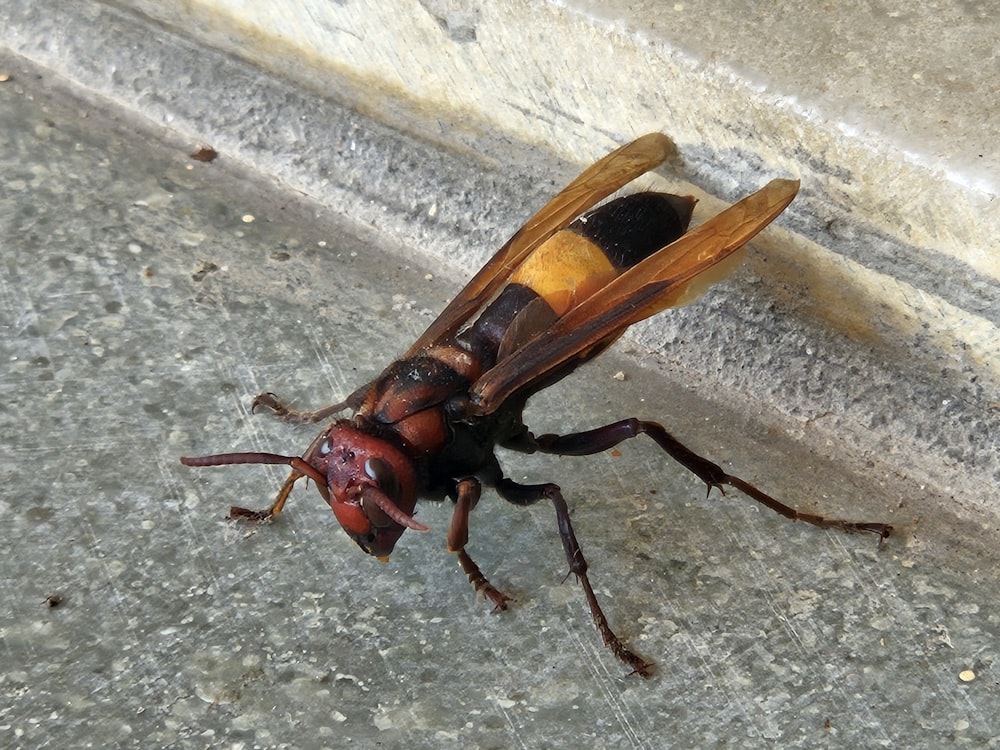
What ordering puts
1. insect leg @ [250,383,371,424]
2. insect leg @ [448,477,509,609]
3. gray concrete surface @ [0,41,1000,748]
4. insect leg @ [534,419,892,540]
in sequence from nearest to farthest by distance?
gray concrete surface @ [0,41,1000,748], insect leg @ [448,477,509,609], insect leg @ [534,419,892,540], insect leg @ [250,383,371,424]

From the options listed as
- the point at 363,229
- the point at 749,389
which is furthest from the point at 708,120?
the point at 363,229

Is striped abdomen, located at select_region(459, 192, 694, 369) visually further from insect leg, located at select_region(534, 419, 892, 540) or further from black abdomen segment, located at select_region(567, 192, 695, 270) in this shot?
insect leg, located at select_region(534, 419, 892, 540)

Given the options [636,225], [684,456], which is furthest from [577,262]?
[684,456]

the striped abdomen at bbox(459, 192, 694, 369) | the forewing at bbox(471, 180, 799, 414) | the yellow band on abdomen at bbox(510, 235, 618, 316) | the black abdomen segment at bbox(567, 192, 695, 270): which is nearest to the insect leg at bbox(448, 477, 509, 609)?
the forewing at bbox(471, 180, 799, 414)

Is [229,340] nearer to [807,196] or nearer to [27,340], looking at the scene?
[27,340]

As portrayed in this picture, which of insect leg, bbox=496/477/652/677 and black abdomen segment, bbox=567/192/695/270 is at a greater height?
black abdomen segment, bbox=567/192/695/270

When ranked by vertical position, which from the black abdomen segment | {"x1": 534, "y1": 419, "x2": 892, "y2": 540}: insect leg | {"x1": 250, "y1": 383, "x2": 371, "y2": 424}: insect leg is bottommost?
{"x1": 250, "y1": 383, "x2": 371, "y2": 424}: insect leg

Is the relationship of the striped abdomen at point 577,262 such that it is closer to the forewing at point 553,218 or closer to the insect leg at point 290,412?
the forewing at point 553,218
